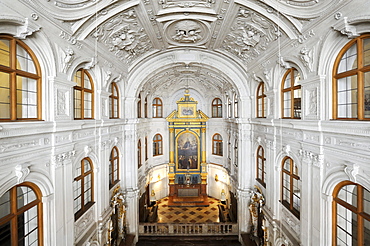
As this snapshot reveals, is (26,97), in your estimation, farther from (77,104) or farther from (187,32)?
(187,32)

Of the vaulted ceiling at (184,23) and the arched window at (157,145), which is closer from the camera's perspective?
the vaulted ceiling at (184,23)

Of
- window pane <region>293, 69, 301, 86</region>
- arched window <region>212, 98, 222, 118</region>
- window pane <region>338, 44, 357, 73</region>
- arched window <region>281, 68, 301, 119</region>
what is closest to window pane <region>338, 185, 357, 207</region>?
arched window <region>281, 68, 301, 119</region>

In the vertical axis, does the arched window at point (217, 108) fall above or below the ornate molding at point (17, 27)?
below

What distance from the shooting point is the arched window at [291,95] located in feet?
24.2

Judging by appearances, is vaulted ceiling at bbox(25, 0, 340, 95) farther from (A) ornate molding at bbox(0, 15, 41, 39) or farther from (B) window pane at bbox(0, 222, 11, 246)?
(B) window pane at bbox(0, 222, 11, 246)

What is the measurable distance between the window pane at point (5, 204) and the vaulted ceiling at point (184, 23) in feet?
14.5

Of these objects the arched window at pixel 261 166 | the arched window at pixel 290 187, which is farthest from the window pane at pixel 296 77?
the arched window at pixel 261 166

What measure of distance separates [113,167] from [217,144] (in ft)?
37.8

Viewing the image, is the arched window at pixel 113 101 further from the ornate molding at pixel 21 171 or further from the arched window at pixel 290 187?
the arched window at pixel 290 187

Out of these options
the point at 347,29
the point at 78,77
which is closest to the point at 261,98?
the point at 347,29

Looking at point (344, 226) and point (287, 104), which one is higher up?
point (287, 104)

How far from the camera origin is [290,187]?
25.8 ft

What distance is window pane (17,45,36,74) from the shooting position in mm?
5095

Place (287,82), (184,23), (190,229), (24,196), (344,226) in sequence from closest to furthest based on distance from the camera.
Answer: (24,196), (344,226), (287,82), (184,23), (190,229)
